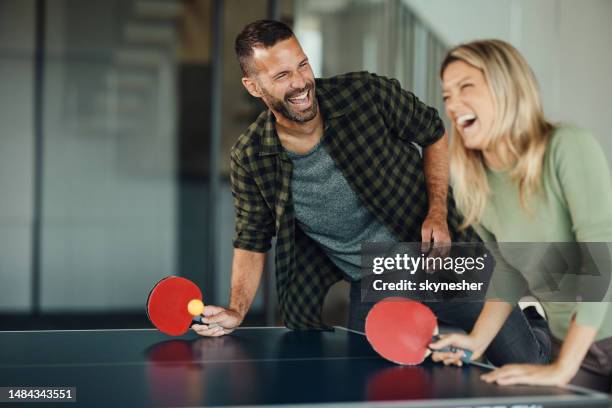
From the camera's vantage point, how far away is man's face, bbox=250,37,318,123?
7.43 feet

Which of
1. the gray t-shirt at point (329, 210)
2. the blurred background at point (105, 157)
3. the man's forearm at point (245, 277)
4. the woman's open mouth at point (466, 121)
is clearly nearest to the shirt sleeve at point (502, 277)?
the woman's open mouth at point (466, 121)

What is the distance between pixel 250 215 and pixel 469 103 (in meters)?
0.76

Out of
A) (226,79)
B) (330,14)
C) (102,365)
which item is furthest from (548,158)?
(226,79)

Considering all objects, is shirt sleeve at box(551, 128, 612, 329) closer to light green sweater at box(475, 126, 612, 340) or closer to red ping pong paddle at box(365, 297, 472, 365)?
light green sweater at box(475, 126, 612, 340)

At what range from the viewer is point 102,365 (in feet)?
5.59

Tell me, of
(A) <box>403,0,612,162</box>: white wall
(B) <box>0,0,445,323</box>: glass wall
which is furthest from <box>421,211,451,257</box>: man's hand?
(B) <box>0,0,445,323</box>: glass wall

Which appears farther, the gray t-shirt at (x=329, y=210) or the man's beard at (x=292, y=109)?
the gray t-shirt at (x=329, y=210)

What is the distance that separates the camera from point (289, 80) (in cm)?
227

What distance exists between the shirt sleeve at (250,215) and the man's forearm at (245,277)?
0.03 meters

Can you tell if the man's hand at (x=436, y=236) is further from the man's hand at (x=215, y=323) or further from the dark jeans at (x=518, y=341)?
the man's hand at (x=215, y=323)

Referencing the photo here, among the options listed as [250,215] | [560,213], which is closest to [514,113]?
[560,213]

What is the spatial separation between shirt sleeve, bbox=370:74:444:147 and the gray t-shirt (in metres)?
0.23

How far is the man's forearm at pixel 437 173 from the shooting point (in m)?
2.39

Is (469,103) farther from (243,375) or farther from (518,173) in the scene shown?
(243,375)
